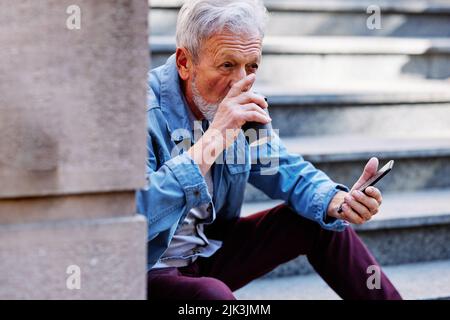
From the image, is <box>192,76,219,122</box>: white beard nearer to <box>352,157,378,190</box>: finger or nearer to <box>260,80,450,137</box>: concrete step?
<box>352,157,378,190</box>: finger

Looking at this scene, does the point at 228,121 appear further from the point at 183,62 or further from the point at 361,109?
the point at 361,109

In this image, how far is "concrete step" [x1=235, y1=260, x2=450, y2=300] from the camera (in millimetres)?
2680

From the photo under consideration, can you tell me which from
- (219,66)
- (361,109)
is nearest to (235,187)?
(219,66)

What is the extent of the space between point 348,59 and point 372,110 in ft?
1.32

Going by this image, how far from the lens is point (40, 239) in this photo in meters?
1.49

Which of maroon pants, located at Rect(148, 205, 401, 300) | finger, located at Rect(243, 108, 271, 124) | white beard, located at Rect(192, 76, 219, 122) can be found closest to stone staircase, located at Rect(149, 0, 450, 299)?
maroon pants, located at Rect(148, 205, 401, 300)

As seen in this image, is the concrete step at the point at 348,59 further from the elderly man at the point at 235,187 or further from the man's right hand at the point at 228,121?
the man's right hand at the point at 228,121

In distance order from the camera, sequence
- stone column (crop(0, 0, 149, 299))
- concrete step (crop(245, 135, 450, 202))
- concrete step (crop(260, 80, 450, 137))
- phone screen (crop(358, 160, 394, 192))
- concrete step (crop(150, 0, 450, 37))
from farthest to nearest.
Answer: concrete step (crop(150, 0, 450, 37)), concrete step (crop(260, 80, 450, 137)), concrete step (crop(245, 135, 450, 202)), phone screen (crop(358, 160, 394, 192)), stone column (crop(0, 0, 149, 299))

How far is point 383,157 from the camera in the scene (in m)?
3.18

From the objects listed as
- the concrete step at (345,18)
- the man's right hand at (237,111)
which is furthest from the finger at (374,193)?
the concrete step at (345,18)

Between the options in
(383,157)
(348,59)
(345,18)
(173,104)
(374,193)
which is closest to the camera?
(374,193)

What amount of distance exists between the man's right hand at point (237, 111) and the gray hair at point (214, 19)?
0.26m
